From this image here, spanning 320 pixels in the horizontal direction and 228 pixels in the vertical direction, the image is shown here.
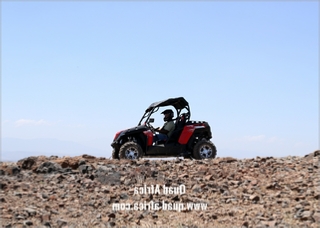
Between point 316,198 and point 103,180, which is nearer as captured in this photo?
point 316,198


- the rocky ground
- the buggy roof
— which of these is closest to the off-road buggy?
the buggy roof

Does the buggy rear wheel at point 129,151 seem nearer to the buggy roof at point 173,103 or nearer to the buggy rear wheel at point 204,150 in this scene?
the buggy roof at point 173,103

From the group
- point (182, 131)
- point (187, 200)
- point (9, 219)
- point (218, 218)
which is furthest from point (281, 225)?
point (182, 131)

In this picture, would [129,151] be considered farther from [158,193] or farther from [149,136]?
[158,193]

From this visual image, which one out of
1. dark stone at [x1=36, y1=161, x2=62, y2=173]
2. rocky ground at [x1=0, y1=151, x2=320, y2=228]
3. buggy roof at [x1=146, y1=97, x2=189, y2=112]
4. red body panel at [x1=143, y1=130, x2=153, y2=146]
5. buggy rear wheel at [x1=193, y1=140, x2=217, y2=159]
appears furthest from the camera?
buggy roof at [x1=146, y1=97, x2=189, y2=112]

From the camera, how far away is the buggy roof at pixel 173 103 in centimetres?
1344

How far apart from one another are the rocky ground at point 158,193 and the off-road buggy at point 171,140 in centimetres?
177

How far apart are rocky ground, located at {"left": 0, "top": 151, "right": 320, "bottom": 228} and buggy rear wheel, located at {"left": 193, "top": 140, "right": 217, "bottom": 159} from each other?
2.00m

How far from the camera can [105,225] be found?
790cm

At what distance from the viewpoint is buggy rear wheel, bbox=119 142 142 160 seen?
41.3 feet

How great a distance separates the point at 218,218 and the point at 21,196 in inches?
160

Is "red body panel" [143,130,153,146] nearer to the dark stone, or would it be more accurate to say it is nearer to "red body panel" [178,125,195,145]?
"red body panel" [178,125,195,145]

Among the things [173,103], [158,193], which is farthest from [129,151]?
[158,193]

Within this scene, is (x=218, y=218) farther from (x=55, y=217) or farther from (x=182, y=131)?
(x=182, y=131)
